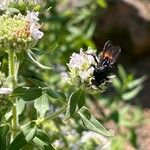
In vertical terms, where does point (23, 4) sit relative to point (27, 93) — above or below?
above

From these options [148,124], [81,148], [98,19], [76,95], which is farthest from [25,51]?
[98,19]

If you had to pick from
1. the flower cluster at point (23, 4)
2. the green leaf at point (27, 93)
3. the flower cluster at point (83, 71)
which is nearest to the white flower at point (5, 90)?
the green leaf at point (27, 93)

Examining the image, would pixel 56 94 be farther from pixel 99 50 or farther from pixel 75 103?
pixel 99 50

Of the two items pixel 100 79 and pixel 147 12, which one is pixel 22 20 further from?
pixel 147 12

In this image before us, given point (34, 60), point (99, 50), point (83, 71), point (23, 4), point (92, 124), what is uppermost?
point (99, 50)

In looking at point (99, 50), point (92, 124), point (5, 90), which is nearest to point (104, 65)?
point (92, 124)
